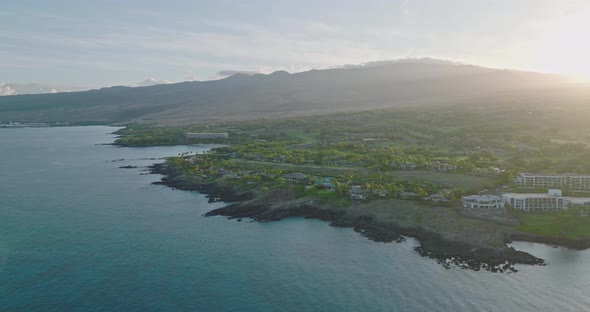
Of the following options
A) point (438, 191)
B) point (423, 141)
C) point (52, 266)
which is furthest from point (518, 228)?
point (423, 141)

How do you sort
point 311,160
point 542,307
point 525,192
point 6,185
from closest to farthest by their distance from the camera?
point 542,307 → point 525,192 → point 6,185 → point 311,160

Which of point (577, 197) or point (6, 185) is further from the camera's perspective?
point (6, 185)

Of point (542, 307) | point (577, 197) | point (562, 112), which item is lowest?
point (542, 307)

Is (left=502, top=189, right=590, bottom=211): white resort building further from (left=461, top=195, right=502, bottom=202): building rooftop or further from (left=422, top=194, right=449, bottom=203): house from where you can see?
(left=422, top=194, right=449, bottom=203): house

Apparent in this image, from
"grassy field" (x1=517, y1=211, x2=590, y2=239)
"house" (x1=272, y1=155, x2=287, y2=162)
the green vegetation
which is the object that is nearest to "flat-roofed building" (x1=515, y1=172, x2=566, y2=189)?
the green vegetation

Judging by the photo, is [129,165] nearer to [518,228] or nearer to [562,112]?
[518,228]

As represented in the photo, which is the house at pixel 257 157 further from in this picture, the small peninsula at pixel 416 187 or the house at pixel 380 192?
the house at pixel 380 192
